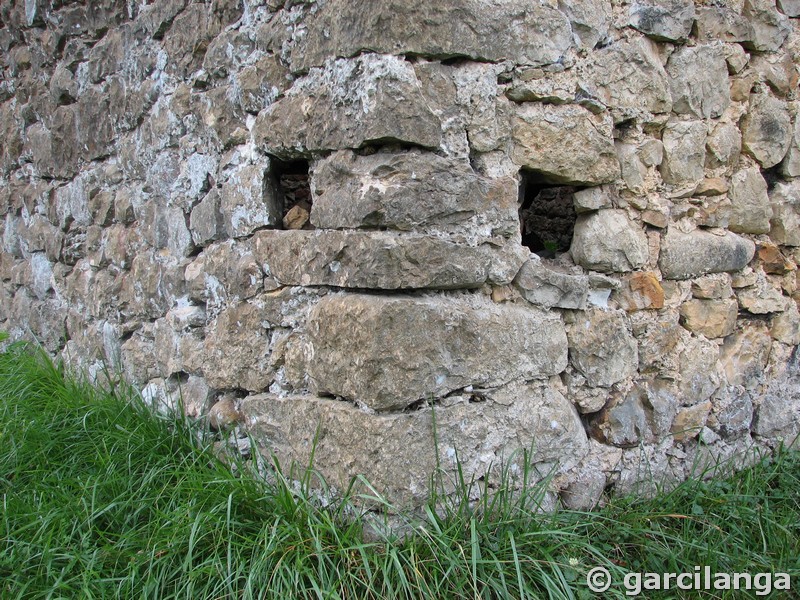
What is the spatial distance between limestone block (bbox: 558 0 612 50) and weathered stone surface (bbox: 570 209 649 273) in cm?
50

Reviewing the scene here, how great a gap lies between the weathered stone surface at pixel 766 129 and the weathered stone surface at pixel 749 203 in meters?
0.06

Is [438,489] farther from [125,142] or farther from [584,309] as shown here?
[125,142]

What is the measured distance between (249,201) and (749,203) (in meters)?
1.69

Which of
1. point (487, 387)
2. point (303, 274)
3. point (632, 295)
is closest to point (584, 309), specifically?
point (632, 295)

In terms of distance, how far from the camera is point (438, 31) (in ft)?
5.41

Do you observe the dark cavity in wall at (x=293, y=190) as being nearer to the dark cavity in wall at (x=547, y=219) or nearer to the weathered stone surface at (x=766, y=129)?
the dark cavity in wall at (x=547, y=219)

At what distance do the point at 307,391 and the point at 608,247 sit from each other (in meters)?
0.98

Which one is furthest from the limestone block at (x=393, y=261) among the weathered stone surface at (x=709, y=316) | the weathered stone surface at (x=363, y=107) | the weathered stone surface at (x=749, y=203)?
the weathered stone surface at (x=749, y=203)

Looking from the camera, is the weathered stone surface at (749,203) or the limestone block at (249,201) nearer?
the limestone block at (249,201)

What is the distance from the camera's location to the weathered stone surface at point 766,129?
229 centimetres

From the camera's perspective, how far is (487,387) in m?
1.76

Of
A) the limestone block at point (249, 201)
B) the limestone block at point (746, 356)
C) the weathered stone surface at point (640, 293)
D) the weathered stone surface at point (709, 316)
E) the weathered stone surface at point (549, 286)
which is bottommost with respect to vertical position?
the limestone block at point (746, 356)

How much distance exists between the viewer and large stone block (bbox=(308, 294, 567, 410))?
5.36 feet

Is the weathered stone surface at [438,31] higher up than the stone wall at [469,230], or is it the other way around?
the weathered stone surface at [438,31]
